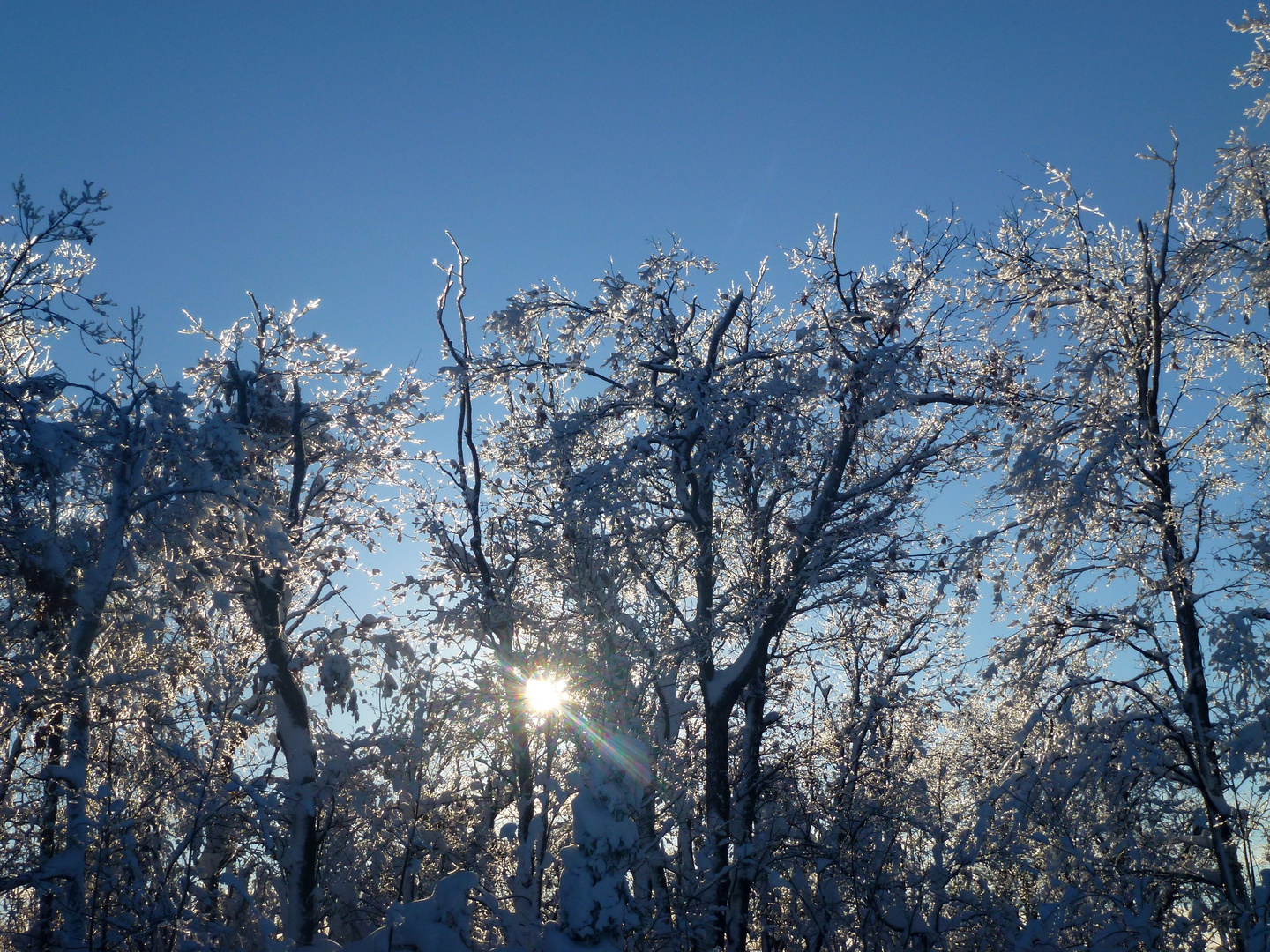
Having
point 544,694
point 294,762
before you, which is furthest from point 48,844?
point 544,694

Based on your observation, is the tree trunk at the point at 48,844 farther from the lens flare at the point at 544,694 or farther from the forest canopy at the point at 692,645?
the lens flare at the point at 544,694

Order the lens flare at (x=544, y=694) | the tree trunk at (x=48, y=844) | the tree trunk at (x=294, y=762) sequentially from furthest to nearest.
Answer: the tree trunk at (x=294, y=762)
the lens flare at (x=544, y=694)
the tree trunk at (x=48, y=844)

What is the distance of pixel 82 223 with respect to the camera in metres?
8.46

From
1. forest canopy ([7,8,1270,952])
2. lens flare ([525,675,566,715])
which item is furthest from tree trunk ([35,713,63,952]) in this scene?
lens flare ([525,675,566,715])

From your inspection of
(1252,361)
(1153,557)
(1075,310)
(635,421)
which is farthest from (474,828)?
(1252,361)

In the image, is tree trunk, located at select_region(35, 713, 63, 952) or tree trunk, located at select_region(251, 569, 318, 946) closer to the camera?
tree trunk, located at select_region(35, 713, 63, 952)

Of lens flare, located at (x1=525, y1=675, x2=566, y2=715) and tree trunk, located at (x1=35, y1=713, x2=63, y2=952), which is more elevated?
lens flare, located at (x1=525, y1=675, x2=566, y2=715)

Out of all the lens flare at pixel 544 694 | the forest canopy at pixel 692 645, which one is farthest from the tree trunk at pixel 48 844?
the lens flare at pixel 544 694

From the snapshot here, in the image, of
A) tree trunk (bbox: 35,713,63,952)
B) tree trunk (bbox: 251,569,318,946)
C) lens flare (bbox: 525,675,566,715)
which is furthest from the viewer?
tree trunk (bbox: 251,569,318,946)

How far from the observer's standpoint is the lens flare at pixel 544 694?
10617 mm

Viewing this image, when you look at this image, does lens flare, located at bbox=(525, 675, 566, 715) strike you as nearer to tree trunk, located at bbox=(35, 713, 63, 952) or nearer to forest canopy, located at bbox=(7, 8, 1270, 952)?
forest canopy, located at bbox=(7, 8, 1270, 952)

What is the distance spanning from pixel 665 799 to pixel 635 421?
4.95 m

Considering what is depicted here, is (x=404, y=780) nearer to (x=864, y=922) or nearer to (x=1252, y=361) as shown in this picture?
(x=864, y=922)

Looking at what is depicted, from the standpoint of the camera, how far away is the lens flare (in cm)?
Result: 1062
